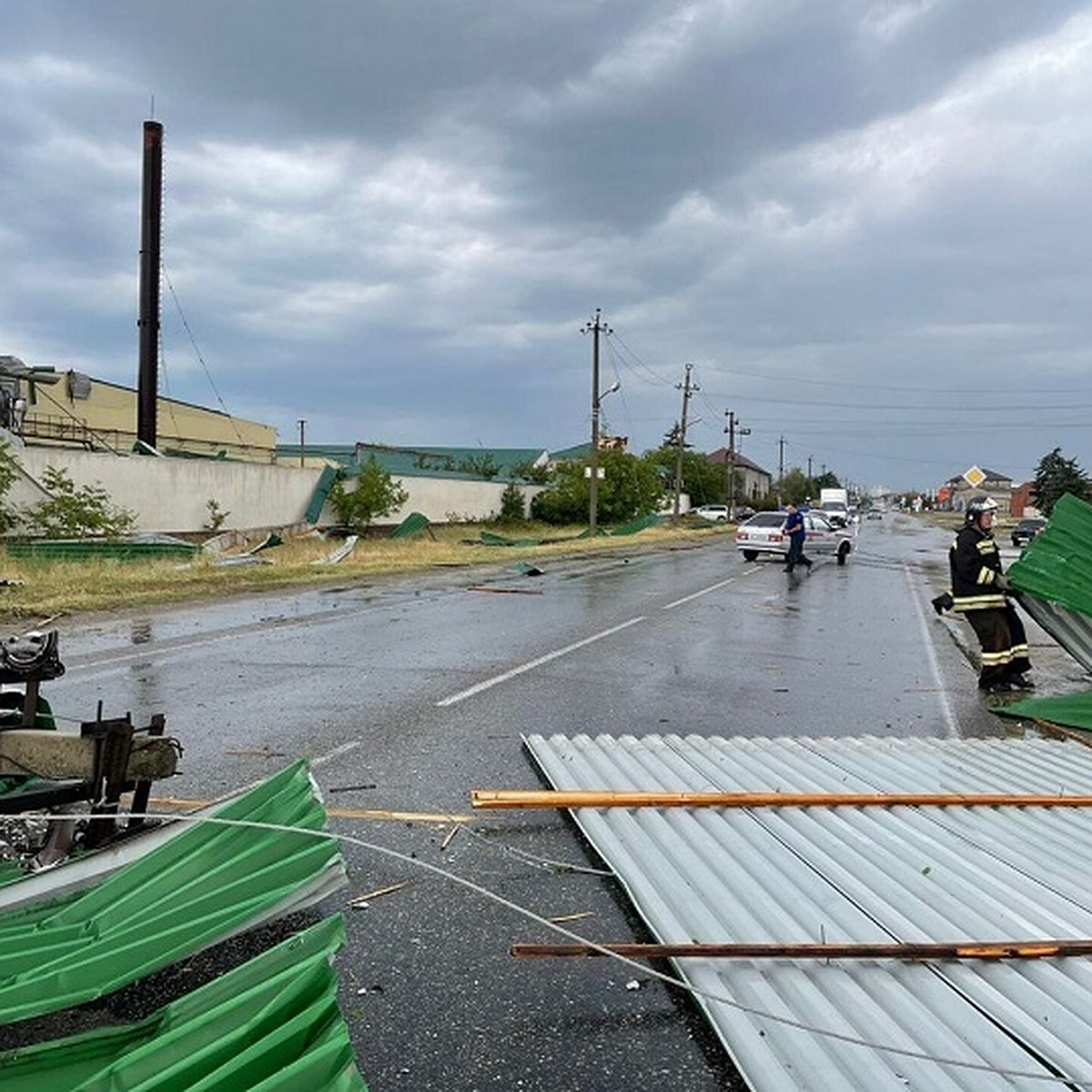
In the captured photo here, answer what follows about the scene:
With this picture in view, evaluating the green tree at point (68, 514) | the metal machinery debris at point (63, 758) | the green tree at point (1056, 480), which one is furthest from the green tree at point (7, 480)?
the green tree at point (1056, 480)

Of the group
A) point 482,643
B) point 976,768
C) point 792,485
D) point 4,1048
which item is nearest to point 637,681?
point 482,643

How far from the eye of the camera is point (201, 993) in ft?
9.04

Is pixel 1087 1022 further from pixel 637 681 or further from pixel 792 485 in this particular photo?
pixel 792 485

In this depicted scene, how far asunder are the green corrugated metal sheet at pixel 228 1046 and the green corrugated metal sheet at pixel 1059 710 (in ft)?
23.3

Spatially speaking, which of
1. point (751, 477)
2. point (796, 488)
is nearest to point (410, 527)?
point (796, 488)

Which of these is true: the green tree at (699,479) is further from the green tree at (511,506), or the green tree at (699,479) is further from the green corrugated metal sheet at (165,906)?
the green corrugated metal sheet at (165,906)

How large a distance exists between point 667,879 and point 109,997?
208 cm

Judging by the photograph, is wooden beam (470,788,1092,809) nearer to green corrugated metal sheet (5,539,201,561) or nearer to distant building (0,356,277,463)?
green corrugated metal sheet (5,539,201,561)

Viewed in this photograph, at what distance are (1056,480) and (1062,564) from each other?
2775 inches

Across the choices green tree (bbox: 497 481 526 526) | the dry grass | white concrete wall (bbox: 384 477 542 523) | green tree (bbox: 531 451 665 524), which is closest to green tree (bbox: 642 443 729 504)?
green tree (bbox: 531 451 665 524)

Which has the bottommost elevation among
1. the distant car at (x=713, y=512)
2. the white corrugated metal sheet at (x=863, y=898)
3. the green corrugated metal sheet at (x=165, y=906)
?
the white corrugated metal sheet at (x=863, y=898)

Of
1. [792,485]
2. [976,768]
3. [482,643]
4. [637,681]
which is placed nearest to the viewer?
[976,768]

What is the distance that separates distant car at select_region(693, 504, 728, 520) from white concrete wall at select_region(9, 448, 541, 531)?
4295 centimetres

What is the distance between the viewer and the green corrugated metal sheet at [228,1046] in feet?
7.48
